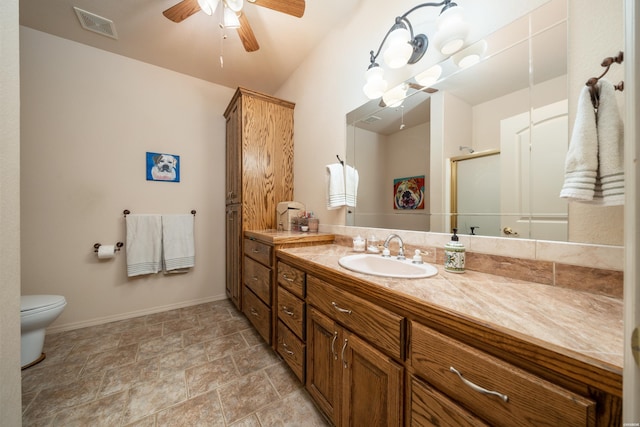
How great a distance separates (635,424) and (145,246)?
2.90 m

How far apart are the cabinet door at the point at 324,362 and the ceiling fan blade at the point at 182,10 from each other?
2.05 metres

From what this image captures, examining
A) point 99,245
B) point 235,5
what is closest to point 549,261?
point 235,5

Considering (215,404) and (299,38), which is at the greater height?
(299,38)

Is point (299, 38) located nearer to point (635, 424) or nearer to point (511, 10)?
point (511, 10)

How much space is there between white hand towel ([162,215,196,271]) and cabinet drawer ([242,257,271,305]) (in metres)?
0.84

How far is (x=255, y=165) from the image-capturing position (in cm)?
210

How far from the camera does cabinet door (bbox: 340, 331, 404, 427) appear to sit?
0.68m

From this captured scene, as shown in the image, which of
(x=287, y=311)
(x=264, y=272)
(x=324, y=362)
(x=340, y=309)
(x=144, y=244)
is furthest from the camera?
(x=144, y=244)

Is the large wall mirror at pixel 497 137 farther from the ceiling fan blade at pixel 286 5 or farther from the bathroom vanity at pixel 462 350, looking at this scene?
the ceiling fan blade at pixel 286 5

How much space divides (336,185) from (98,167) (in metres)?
2.28

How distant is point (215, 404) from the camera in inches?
46.4

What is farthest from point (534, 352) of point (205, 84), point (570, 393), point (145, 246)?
point (205, 84)

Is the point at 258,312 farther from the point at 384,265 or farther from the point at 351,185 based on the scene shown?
the point at 351,185

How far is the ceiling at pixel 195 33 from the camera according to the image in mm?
1632
